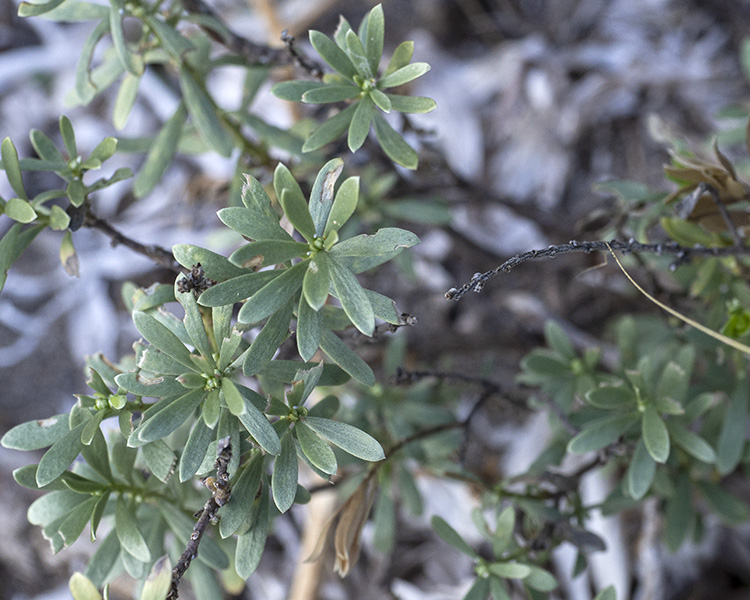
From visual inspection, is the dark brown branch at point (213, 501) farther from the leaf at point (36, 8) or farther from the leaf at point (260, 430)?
the leaf at point (36, 8)

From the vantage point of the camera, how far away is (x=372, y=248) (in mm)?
993

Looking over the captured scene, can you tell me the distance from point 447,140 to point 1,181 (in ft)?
7.92

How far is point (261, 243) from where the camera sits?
965 millimetres

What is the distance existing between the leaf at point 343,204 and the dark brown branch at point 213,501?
0.39 metres

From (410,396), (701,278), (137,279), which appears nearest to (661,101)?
(701,278)

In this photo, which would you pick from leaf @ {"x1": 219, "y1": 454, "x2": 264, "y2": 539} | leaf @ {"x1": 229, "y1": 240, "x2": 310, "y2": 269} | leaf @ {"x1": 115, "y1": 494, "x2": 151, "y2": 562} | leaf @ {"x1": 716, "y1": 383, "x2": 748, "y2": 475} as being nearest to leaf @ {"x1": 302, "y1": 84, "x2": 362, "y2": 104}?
leaf @ {"x1": 229, "y1": 240, "x2": 310, "y2": 269}

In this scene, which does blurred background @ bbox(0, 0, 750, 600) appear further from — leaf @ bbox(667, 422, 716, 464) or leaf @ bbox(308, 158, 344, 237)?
leaf @ bbox(308, 158, 344, 237)

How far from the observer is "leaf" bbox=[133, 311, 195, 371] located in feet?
3.31

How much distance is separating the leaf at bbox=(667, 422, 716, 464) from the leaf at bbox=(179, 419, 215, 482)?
44.0 inches

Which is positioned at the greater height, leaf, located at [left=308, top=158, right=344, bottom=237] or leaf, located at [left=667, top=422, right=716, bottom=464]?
leaf, located at [left=308, top=158, right=344, bottom=237]

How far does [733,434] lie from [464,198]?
1.27 m

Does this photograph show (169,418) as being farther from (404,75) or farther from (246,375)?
(404,75)

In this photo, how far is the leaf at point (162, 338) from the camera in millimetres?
1008

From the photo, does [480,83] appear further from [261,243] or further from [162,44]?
[261,243]
